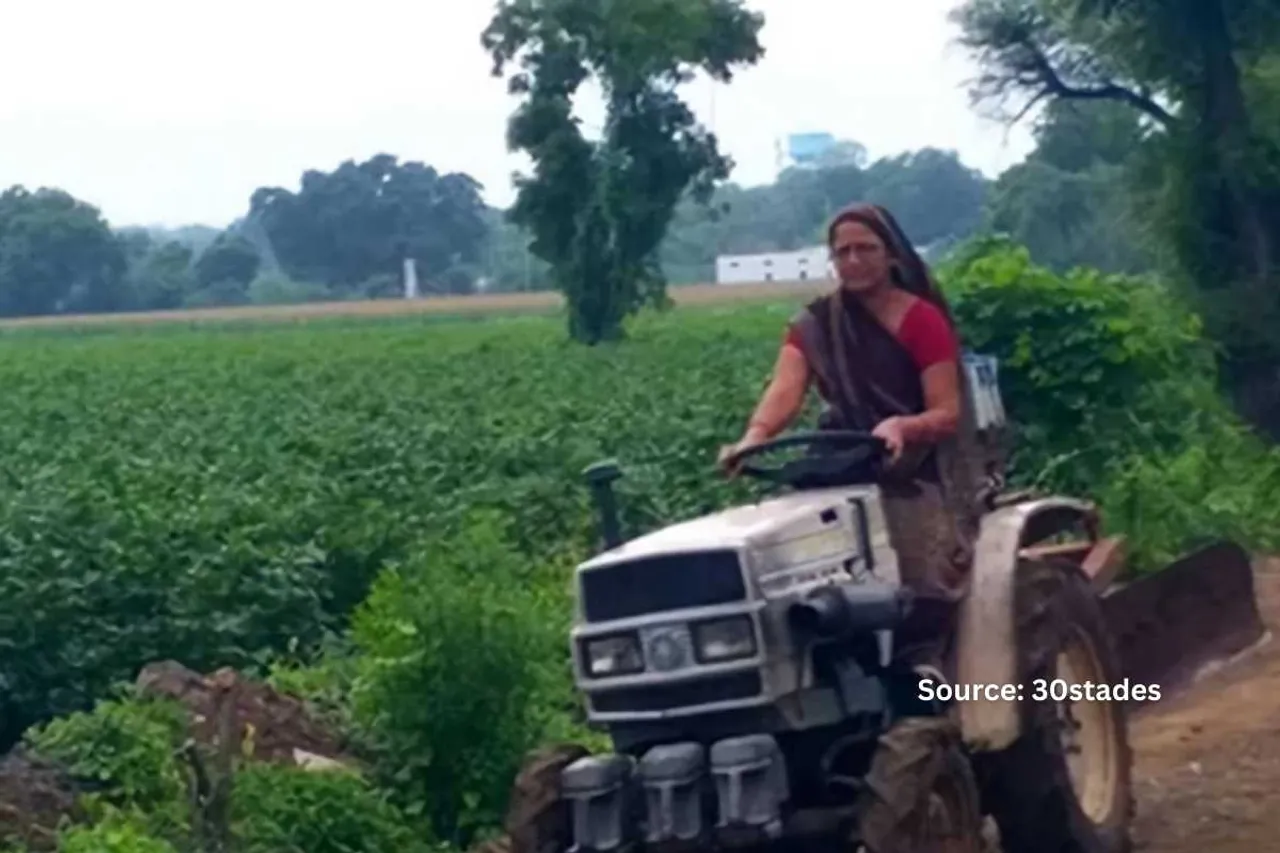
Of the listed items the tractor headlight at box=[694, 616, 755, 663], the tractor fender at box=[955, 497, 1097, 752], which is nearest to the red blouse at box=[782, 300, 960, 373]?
the tractor fender at box=[955, 497, 1097, 752]

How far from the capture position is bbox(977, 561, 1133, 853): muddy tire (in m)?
7.93

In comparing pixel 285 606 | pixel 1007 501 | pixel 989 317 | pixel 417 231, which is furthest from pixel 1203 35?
pixel 417 231

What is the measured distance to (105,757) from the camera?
955 cm

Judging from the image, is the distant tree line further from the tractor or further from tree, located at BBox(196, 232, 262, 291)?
the tractor

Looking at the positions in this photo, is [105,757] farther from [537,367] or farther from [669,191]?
[669,191]

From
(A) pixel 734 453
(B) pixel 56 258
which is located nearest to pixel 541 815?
(A) pixel 734 453

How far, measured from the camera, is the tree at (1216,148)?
31.9 m

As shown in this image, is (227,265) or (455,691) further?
(227,265)

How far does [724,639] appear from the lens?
7.08 meters

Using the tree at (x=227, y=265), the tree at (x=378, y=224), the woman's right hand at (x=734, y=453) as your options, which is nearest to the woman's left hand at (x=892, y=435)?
the woman's right hand at (x=734, y=453)

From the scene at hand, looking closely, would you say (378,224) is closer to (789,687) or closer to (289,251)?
(289,251)

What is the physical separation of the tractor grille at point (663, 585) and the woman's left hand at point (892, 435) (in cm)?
72

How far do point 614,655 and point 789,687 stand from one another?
0.48 m

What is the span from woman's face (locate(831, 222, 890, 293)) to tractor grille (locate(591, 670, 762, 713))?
1.44 m
